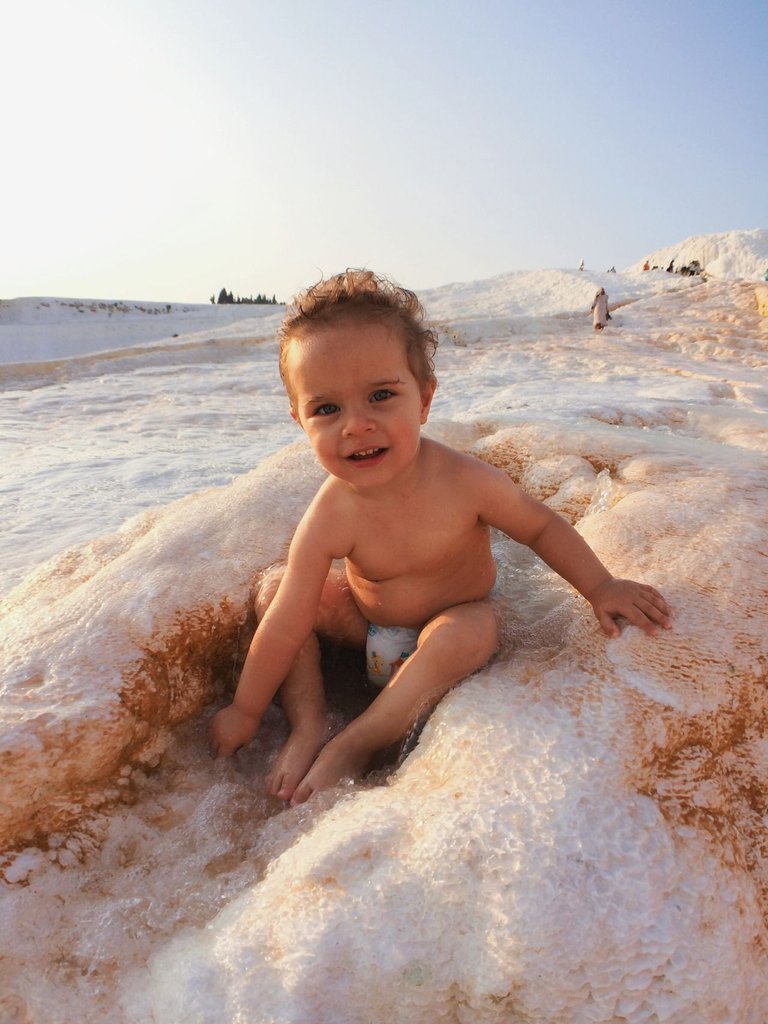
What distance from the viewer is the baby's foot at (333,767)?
152cm

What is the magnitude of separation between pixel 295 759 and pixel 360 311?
39.4 inches

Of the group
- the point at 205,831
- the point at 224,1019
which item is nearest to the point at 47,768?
the point at 205,831

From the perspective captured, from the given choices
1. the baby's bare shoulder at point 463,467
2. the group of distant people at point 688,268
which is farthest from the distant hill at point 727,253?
the baby's bare shoulder at point 463,467

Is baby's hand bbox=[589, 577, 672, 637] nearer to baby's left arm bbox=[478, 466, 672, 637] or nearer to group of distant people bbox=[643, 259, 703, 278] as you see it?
baby's left arm bbox=[478, 466, 672, 637]

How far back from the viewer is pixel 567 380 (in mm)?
5586

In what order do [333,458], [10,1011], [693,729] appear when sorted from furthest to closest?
[333,458] → [693,729] → [10,1011]

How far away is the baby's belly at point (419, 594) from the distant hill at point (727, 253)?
16338mm

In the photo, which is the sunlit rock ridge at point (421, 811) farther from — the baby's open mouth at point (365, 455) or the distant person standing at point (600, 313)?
the distant person standing at point (600, 313)

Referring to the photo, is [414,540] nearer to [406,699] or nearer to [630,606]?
[406,699]

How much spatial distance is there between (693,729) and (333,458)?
2.92 feet

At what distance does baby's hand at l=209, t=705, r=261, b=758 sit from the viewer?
174cm

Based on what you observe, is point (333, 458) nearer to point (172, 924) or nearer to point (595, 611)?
point (595, 611)

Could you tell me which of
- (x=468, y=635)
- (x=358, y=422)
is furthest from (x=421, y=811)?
(x=358, y=422)

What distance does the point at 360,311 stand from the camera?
1589 millimetres
